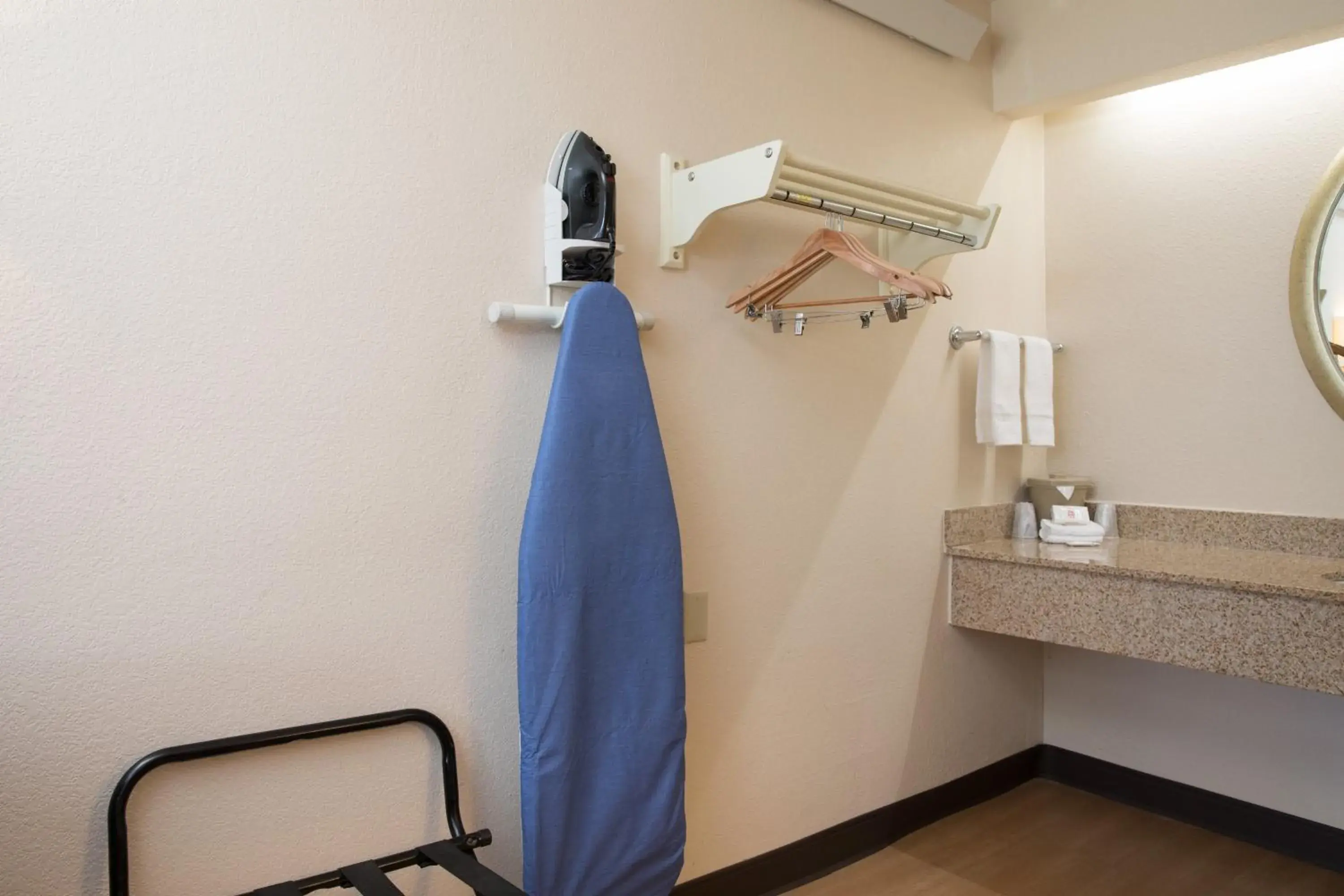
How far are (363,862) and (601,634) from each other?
0.52 m

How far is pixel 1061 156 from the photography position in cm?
284

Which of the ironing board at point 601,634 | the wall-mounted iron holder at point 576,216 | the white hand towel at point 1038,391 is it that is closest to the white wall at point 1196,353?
the white hand towel at point 1038,391

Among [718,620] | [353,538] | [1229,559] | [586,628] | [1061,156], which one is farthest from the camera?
[1061,156]

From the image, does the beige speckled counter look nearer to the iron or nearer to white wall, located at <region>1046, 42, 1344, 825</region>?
white wall, located at <region>1046, 42, 1344, 825</region>

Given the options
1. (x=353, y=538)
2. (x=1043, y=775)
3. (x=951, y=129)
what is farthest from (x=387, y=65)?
(x=1043, y=775)

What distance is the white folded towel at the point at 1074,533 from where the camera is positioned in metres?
2.56

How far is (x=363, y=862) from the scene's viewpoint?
4.93ft

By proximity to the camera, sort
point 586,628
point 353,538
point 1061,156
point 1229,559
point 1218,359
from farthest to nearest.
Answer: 1. point 1061,156
2. point 1218,359
3. point 1229,559
4. point 586,628
5. point 353,538

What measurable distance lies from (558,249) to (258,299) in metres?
0.52

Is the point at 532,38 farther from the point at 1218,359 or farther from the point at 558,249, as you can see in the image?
the point at 1218,359

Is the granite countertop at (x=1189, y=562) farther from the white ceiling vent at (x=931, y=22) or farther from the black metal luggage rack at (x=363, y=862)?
the black metal luggage rack at (x=363, y=862)

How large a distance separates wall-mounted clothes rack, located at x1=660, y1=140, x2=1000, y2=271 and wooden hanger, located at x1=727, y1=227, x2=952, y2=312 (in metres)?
0.07

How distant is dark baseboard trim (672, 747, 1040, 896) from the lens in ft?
6.86

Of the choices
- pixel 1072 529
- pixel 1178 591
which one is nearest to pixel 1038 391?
pixel 1072 529
